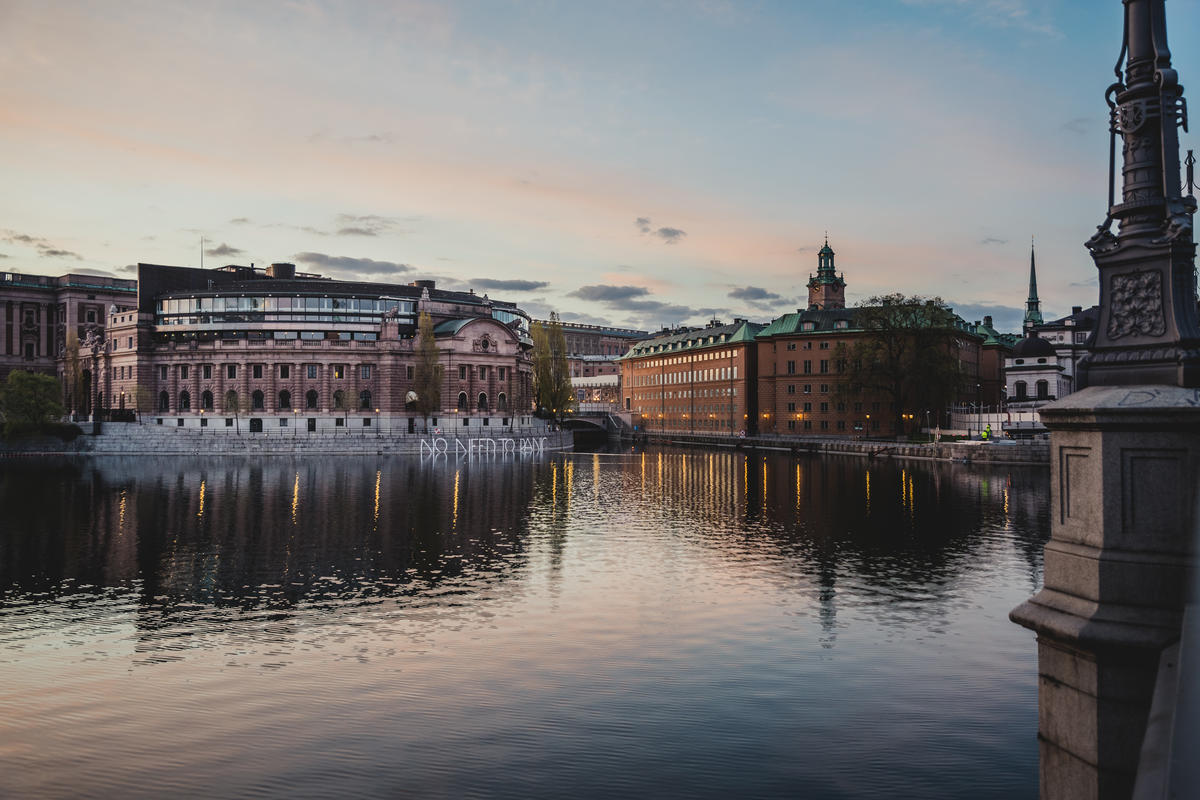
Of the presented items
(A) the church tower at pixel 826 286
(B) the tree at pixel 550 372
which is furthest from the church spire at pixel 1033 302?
(B) the tree at pixel 550 372

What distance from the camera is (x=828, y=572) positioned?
113ft

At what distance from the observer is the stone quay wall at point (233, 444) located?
11431cm

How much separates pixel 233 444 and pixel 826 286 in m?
119

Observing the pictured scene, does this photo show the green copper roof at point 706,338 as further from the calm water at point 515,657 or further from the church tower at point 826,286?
the calm water at point 515,657

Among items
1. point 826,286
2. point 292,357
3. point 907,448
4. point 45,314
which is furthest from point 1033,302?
point 45,314

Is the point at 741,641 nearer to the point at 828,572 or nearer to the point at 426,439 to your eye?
the point at 828,572

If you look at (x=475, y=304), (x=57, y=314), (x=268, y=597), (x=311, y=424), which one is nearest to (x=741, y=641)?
(x=268, y=597)

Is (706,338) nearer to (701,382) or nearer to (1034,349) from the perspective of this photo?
(701,382)

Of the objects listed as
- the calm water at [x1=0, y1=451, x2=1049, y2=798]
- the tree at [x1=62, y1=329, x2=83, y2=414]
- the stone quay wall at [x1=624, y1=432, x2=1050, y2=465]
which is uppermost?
the tree at [x1=62, y1=329, x2=83, y2=414]

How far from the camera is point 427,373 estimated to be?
135 meters

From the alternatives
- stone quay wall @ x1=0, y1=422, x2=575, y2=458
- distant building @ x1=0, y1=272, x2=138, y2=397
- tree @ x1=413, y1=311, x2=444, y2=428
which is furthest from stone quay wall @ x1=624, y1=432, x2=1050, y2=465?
distant building @ x1=0, y1=272, x2=138, y2=397

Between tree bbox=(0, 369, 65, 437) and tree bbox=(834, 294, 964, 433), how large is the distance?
351 ft

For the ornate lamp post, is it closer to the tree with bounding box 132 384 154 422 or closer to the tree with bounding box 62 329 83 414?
the tree with bounding box 132 384 154 422

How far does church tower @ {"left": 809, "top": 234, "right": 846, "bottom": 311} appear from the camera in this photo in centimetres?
18050
